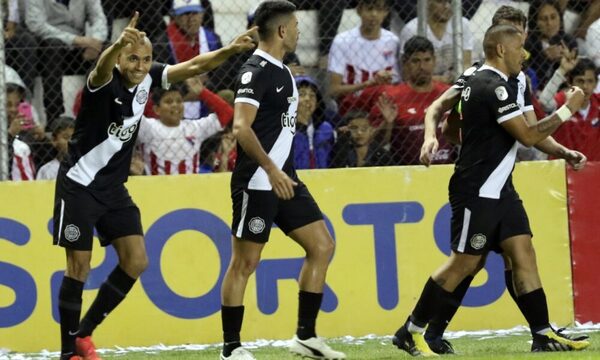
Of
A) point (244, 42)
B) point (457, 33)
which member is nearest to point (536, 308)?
point (244, 42)

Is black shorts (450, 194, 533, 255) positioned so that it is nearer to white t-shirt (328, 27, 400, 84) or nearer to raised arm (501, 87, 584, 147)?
raised arm (501, 87, 584, 147)

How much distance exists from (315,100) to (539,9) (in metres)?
2.70

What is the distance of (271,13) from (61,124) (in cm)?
360

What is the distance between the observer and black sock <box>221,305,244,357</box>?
304 inches

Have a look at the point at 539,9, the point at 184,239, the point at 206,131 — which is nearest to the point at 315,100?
the point at 206,131

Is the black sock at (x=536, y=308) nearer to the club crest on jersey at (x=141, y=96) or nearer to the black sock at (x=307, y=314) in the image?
the black sock at (x=307, y=314)

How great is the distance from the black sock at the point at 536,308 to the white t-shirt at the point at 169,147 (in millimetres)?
3761

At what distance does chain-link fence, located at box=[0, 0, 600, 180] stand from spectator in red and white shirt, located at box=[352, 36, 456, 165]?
0.04 ft

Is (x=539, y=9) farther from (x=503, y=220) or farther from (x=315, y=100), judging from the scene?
(x=503, y=220)

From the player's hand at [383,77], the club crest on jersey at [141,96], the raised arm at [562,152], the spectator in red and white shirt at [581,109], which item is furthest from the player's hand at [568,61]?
the club crest on jersey at [141,96]

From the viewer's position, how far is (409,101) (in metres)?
11.1

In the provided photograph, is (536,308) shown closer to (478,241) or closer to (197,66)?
(478,241)

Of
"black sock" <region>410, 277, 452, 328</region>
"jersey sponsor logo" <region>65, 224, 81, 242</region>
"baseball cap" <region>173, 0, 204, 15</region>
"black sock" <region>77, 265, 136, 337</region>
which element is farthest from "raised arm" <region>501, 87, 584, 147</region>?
"baseball cap" <region>173, 0, 204, 15</region>

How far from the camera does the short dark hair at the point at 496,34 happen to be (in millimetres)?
7902
